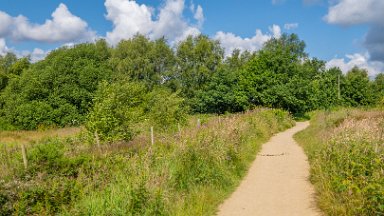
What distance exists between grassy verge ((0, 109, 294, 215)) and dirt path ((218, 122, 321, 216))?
402 millimetres

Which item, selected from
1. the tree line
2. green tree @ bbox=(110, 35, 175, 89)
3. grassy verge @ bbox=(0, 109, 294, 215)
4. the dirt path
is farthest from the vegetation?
green tree @ bbox=(110, 35, 175, 89)

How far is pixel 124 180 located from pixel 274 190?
4077 mm

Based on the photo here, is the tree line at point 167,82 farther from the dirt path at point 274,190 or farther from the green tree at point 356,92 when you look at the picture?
the dirt path at point 274,190

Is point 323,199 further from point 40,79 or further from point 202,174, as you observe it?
point 40,79

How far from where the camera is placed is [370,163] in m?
8.00

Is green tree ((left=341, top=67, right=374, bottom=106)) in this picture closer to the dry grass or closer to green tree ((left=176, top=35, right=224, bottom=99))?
green tree ((left=176, top=35, right=224, bottom=99))

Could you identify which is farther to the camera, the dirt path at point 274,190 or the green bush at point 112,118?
the green bush at point 112,118

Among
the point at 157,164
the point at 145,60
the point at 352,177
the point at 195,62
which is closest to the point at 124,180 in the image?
the point at 157,164

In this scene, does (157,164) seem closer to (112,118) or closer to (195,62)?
(112,118)

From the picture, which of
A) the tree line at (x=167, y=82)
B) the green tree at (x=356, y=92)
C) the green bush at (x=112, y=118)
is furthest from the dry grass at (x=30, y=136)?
the green tree at (x=356, y=92)

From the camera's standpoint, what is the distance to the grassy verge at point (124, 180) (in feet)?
25.4

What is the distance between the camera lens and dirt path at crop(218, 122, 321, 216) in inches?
344

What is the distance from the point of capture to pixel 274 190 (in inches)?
412

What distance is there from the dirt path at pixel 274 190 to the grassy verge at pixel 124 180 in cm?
40
